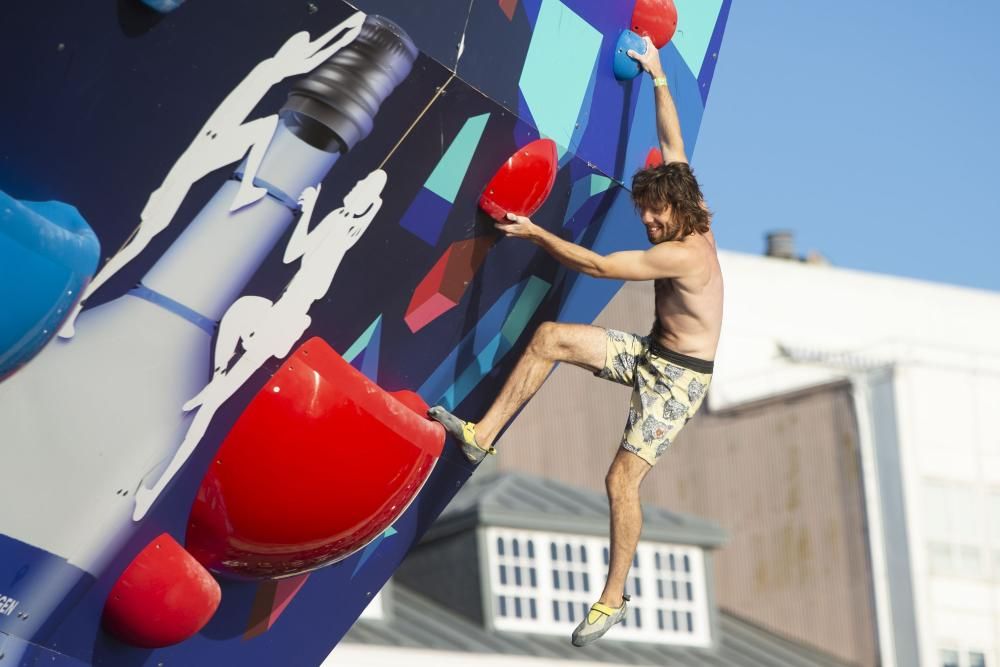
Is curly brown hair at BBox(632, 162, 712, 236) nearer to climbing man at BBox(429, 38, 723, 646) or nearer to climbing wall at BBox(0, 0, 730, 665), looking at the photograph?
climbing man at BBox(429, 38, 723, 646)

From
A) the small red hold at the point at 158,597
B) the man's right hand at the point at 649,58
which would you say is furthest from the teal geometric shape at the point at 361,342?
the man's right hand at the point at 649,58

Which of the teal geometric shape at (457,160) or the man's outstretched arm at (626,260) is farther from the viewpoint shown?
the man's outstretched arm at (626,260)

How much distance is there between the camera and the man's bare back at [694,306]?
30.8 ft

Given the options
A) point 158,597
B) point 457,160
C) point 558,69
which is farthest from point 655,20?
point 158,597

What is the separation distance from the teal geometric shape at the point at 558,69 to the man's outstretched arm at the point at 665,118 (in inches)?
18.1

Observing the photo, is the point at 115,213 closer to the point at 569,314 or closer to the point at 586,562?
the point at 569,314

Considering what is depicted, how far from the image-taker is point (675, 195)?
9273mm

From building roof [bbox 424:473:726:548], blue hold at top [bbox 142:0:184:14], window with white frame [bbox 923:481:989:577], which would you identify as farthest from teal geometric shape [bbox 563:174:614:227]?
window with white frame [bbox 923:481:989:577]

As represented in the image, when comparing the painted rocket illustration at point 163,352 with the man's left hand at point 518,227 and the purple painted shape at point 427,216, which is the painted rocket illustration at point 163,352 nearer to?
the purple painted shape at point 427,216

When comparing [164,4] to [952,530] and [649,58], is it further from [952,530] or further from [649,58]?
[952,530]

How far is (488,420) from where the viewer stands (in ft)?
32.2

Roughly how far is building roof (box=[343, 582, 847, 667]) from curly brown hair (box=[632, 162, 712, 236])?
17892mm

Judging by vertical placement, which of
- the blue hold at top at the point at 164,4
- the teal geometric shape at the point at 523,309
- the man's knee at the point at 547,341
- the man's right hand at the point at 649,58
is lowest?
the man's knee at the point at 547,341

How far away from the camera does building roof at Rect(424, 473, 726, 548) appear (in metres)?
31.2
